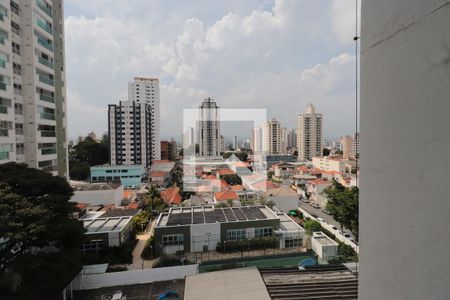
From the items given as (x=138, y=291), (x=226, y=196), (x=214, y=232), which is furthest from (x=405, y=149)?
(x=226, y=196)

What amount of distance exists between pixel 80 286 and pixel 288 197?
33.1ft

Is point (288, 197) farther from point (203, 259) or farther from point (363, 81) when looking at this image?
point (363, 81)

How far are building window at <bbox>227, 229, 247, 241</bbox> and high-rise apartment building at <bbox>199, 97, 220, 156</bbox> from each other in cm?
1256

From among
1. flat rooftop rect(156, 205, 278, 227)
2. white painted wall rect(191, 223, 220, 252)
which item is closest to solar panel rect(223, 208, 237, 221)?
flat rooftop rect(156, 205, 278, 227)

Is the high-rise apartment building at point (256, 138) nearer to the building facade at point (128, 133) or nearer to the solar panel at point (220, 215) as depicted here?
the solar panel at point (220, 215)

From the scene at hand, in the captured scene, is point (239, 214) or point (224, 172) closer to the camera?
point (239, 214)

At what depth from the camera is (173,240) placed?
855cm

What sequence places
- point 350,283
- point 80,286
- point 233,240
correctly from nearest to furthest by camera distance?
1. point 350,283
2. point 80,286
3. point 233,240

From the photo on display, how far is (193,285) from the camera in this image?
379 cm

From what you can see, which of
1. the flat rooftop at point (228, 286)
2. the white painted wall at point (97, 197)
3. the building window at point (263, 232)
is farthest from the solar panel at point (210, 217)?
the white painted wall at point (97, 197)

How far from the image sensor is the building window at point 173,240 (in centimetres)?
851

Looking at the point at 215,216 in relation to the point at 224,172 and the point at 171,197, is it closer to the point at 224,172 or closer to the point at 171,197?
the point at 171,197

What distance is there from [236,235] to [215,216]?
3.90ft

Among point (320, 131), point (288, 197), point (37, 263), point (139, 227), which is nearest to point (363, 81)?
point (37, 263)
